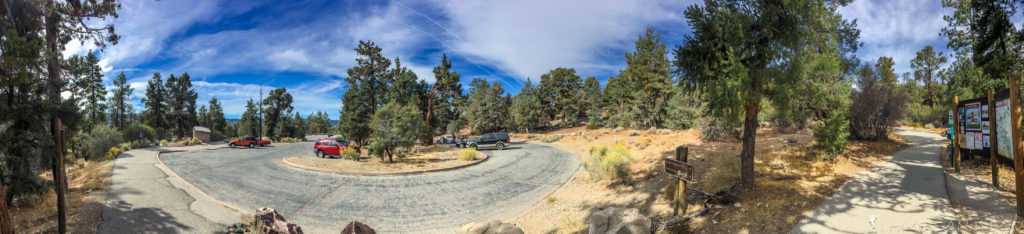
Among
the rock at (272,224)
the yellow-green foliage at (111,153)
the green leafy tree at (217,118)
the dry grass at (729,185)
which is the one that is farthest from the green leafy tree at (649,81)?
the green leafy tree at (217,118)

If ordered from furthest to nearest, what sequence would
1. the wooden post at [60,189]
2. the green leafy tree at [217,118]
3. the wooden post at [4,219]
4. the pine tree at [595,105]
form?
the green leafy tree at [217,118], the pine tree at [595,105], the wooden post at [60,189], the wooden post at [4,219]

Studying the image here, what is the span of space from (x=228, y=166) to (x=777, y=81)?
20.9 meters

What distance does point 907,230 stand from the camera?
4512mm

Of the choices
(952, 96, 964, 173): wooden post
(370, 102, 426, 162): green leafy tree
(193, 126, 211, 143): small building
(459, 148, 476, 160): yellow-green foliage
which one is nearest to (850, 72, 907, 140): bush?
(952, 96, 964, 173): wooden post

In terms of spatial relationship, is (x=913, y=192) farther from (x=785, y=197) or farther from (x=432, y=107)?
(x=432, y=107)

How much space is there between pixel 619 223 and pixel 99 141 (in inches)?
1142

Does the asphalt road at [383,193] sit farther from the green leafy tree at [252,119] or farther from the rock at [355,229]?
the green leafy tree at [252,119]

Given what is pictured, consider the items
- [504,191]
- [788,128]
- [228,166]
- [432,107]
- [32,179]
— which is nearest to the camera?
[32,179]

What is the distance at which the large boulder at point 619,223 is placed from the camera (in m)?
5.02

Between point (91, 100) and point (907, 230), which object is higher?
point (91, 100)

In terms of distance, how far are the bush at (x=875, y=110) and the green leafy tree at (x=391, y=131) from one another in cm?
1982

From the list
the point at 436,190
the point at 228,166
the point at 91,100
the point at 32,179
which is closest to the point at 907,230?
the point at 436,190

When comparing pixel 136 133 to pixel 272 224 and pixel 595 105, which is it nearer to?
pixel 272 224

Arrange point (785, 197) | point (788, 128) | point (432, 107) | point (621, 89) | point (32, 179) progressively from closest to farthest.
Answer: point (785, 197) → point (32, 179) → point (788, 128) → point (432, 107) → point (621, 89)
